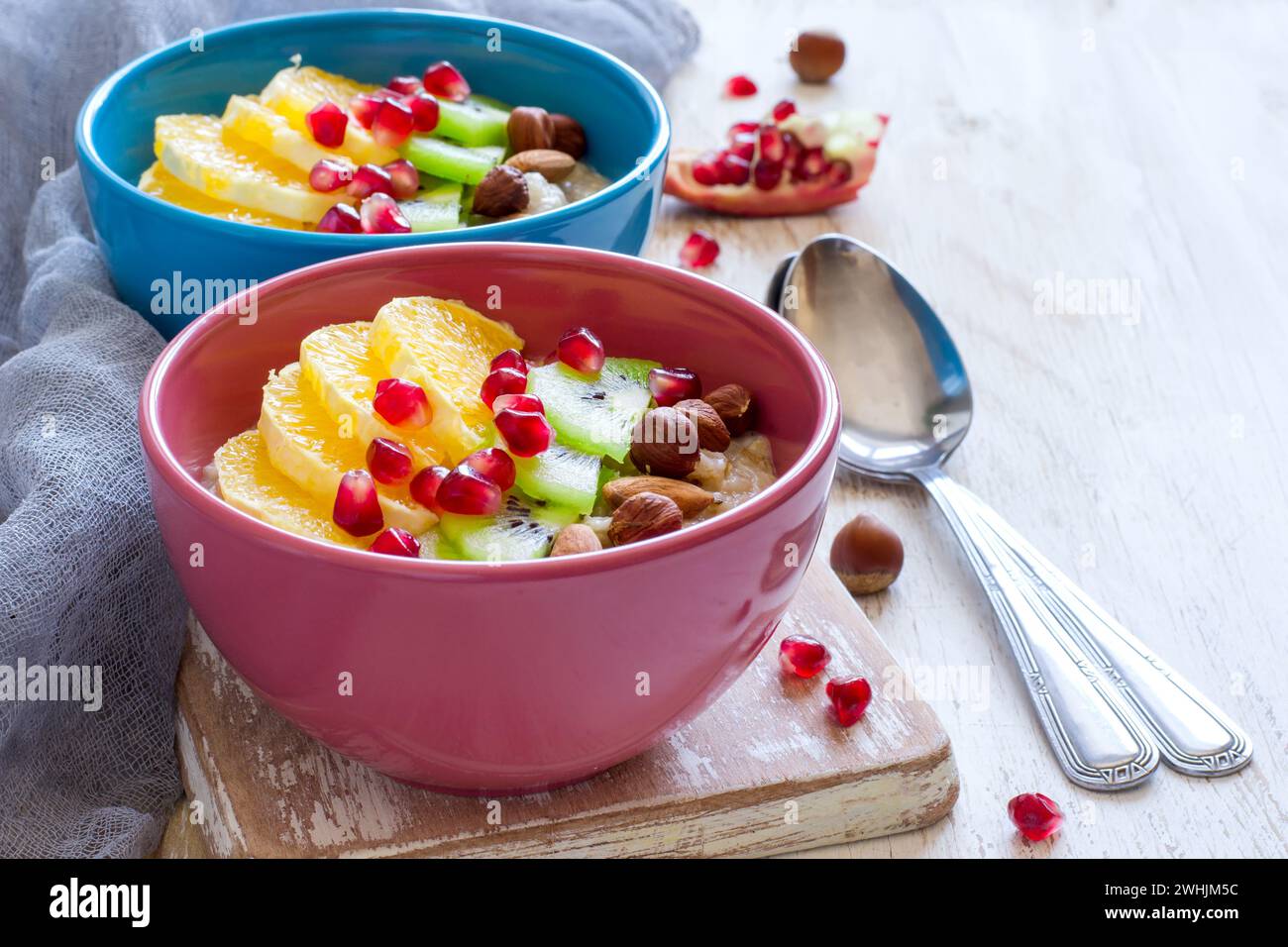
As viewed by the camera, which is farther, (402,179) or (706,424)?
(402,179)

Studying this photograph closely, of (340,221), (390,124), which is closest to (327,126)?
(390,124)

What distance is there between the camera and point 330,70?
82.0 inches

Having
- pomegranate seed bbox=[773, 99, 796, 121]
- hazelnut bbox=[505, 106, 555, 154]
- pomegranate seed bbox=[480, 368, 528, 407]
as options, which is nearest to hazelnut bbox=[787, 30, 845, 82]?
pomegranate seed bbox=[773, 99, 796, 121]

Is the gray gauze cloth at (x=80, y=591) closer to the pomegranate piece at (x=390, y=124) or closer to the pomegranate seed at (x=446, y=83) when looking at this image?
the pomegranate piece at (x=390, y=124)

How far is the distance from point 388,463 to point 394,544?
96 millimetres

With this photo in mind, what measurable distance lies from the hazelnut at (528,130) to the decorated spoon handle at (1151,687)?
80 cm

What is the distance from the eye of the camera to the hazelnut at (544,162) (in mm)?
1851

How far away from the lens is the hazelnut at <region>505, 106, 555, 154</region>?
1917 millimetres

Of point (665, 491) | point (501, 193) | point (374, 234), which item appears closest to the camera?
point (665, 491)

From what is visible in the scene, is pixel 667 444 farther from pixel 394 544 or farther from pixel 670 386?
pixel 394 544

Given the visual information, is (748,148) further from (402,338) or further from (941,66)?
(402,338)

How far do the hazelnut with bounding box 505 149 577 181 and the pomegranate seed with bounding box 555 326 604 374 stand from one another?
48 cm

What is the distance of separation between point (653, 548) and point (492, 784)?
0.30 metres

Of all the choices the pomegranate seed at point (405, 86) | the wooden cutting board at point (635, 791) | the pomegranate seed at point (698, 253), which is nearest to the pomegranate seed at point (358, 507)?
the wooden cutting board at point (635, 791)
